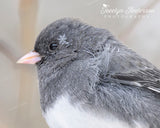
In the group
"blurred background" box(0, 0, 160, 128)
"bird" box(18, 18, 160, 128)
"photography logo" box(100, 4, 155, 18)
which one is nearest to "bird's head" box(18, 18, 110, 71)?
"bird" box(18, 18, 160, 128)

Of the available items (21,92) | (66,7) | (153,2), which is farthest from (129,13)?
(21,92)

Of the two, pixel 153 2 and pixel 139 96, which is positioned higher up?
pixel 153 2

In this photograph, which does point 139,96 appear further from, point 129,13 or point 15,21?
point 15,21

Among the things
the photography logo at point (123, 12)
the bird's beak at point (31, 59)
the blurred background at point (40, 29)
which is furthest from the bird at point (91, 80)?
the photography logo at point (123, 12)

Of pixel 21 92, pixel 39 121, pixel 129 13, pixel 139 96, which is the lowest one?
pixel 39 121

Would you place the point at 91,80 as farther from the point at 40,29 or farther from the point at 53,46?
the point at 40,29

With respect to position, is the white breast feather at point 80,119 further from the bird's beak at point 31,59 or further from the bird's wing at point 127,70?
the bird's beak at point 31,59
